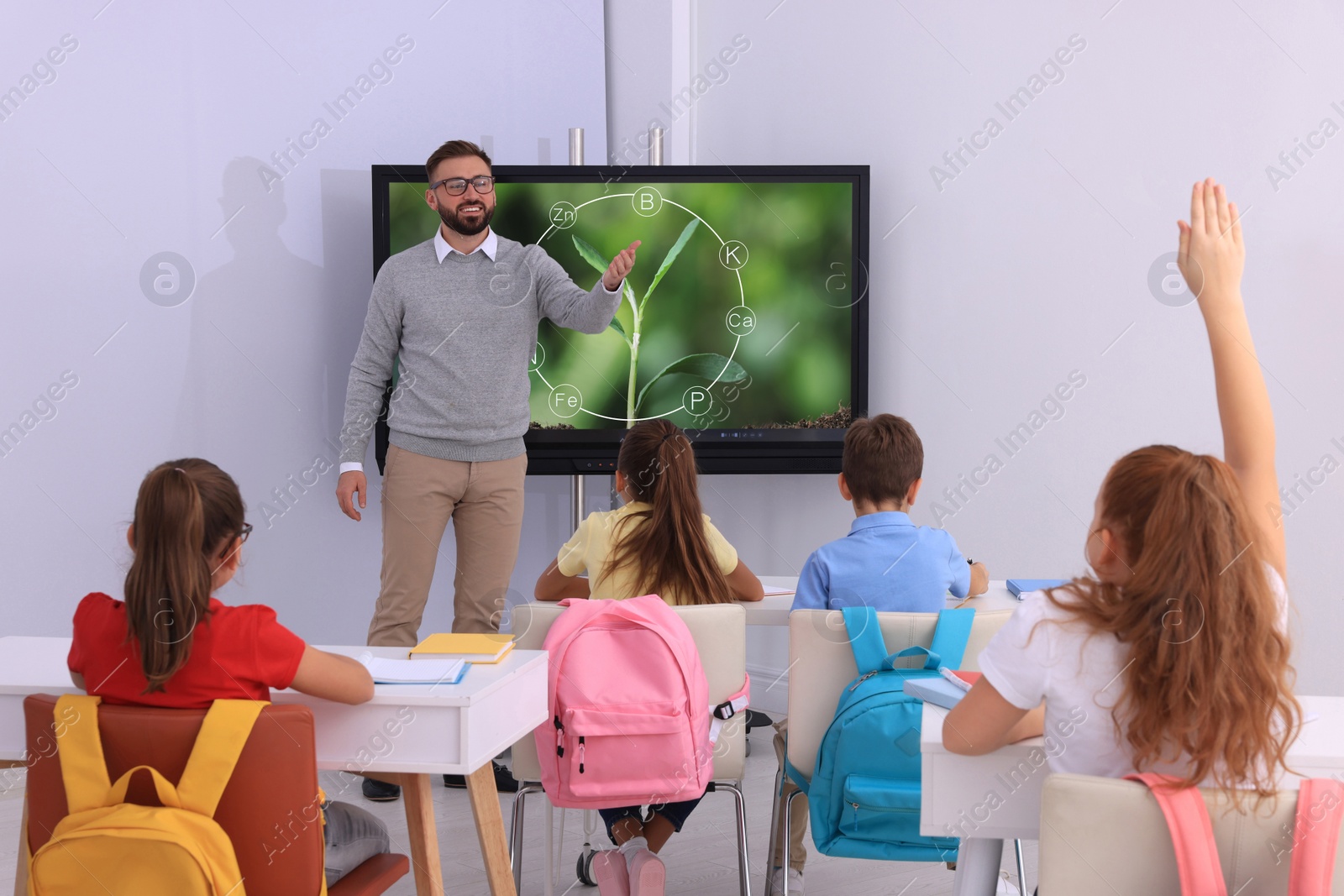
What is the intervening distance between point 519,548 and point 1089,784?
3.53m

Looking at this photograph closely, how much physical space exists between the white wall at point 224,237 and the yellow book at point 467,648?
5.60ft

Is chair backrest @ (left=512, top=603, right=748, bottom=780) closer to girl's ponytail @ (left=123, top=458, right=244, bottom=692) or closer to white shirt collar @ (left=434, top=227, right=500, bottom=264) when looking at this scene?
girl's ponytail @ (left=123, top=458, right=244, bottom=692)

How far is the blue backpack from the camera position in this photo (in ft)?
6.70

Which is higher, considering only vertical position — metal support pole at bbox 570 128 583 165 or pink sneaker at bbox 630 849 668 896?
metal support pole at bbox 570 128 583 165

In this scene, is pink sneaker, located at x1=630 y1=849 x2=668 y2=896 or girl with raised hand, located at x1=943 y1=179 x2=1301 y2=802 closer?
girl with raised hand, located at x1=943 y1=179 x2=1301 y2=802

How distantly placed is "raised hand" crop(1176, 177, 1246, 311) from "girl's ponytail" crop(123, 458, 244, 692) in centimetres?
145

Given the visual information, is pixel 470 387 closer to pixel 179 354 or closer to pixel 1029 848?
pixel 179 354

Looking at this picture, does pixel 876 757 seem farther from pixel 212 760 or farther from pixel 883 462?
pixel 212 760

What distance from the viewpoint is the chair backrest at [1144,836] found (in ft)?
4.25

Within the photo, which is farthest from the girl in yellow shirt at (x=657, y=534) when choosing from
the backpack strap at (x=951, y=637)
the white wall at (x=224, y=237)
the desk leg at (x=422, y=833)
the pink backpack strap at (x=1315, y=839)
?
the white wall at (x=224, y=237)

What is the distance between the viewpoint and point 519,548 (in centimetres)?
466

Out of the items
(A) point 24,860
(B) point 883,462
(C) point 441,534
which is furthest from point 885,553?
(C) point 441,534

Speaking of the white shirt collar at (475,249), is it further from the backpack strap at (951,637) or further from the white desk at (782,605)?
the backpack strap at (951,637)

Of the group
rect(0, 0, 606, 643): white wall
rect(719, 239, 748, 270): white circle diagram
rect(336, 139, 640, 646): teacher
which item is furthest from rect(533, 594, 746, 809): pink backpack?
rect(719, 239, 748, 270): white circle diagram
